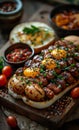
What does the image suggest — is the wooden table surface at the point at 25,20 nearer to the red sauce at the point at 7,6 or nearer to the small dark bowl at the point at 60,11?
the red sauce at the point at 7,6

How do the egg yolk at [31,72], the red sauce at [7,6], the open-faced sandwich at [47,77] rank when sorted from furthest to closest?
the red sauce at [7,6] < the egg yolk at [31,72] < the open-faced sandwich at [47,77]

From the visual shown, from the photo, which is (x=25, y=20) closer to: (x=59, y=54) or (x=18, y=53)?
(x=18, y=53)

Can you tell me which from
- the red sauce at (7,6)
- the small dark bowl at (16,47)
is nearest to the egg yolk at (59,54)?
the small dark bowl at (16,47)

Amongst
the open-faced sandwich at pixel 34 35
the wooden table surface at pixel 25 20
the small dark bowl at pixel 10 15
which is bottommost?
the wooden table surface at pixel 25 20

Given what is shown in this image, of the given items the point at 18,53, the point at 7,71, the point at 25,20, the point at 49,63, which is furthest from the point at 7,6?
the point at 49,63

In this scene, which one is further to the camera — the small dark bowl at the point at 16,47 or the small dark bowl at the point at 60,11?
the small dark bowl at the point at 60,11

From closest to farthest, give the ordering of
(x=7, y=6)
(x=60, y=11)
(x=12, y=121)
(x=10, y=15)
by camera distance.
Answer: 1. (x=12, y=121)
2. (x=10, y=15)
3. (x=7, y=6)
4. (x=60, y=11)

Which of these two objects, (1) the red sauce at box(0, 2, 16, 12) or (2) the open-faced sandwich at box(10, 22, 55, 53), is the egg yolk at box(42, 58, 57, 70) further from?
(1) the red sauce at box(0, 2, 16, 12)
